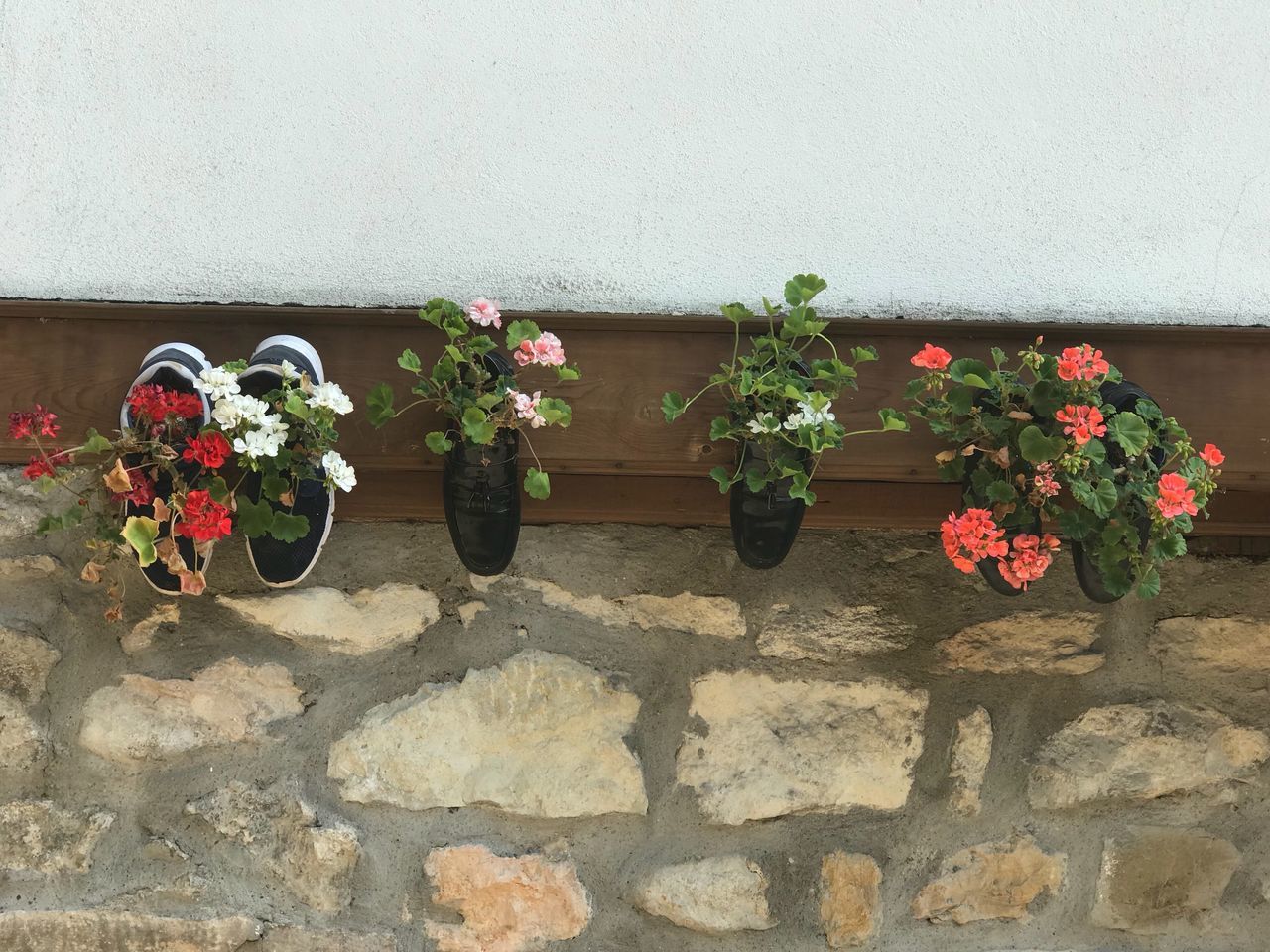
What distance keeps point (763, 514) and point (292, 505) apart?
0.66 meters

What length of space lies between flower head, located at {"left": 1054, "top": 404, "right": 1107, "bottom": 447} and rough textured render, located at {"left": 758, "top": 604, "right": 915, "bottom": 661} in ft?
1.60

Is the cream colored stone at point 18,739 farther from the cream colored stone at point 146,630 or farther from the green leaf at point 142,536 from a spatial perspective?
the green leaf at point 142,536

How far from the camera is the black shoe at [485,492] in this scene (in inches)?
59.2

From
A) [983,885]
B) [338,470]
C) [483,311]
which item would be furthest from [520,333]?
[983,885]

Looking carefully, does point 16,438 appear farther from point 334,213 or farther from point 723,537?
point 723,537

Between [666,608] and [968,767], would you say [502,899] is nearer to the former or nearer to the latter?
[666,608]

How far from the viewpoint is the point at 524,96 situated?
162 centimetres

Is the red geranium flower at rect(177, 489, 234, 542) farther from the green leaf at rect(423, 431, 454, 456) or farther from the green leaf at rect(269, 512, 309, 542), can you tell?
the green leaf at rect(423, 431, 454, 456)

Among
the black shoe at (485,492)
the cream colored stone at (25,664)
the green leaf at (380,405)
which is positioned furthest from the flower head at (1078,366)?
the cream colored stone at (25,664)

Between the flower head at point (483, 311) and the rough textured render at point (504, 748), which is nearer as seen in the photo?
the flower head at point (483, 311)

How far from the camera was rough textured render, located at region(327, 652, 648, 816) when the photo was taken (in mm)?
1683

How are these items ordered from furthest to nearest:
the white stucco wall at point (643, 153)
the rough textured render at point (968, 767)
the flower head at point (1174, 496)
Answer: the rough textured render at point (968, 767) < the white stucco wall at point (643, 153) < the flower head at point (1174, 496)

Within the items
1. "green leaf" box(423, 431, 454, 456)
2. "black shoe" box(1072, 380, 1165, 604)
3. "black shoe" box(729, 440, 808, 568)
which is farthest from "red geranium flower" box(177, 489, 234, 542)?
"black shoe" box(1072, 380, 1165, 604)

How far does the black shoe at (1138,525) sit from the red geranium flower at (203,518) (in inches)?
45.5
